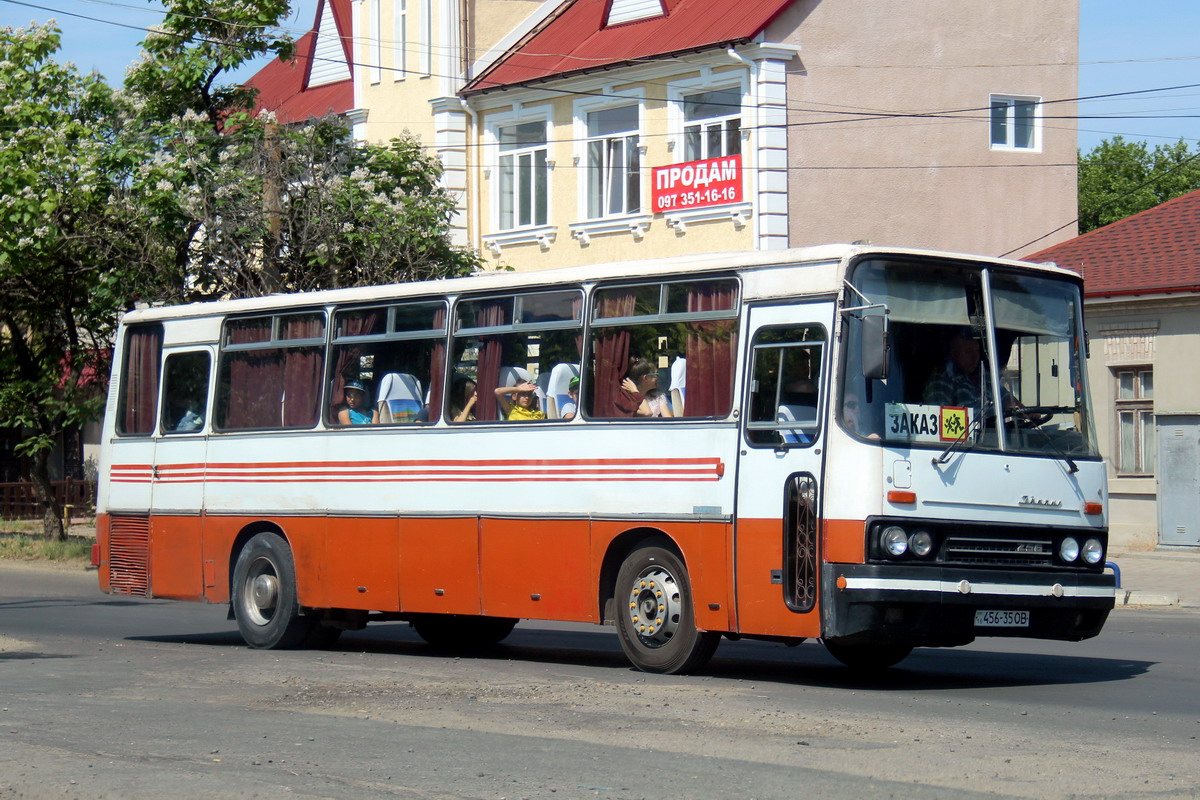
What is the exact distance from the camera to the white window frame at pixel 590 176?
32.2 meters

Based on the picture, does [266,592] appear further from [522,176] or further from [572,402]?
[522,176]

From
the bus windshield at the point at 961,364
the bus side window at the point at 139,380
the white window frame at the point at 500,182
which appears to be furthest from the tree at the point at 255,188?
the bus windshield at the point at 961,364

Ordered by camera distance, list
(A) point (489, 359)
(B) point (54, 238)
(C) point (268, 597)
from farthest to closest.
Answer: (B) point (54, 238), (C) point (268, 597), (A) point (489, 359)

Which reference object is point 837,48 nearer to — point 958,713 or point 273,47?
point 273,47

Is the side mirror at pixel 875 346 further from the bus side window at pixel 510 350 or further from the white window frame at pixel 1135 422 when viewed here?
the white window frame at pixel 1135 422

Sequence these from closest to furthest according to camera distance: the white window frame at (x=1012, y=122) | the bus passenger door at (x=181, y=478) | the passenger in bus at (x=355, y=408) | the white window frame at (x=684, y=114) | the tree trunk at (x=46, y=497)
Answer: the passenger in bus at (x=355, y=408) → the bus passenger door at (x=181, y=478) → the white window frame at (x=684, y=114) → the tree trunk at (x=46, y=497) → the white window frame at (x=1012, y=122)

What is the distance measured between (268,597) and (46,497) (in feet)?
56.4

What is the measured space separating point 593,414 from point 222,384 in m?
4.77

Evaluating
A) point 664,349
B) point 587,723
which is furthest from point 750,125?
point 587,723

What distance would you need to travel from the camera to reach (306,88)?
42.9 metres

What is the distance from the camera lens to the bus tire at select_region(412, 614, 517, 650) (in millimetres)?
15844

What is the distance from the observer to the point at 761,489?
468 inches

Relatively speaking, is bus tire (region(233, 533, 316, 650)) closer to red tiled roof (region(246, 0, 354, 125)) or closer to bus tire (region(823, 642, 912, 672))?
bus tire (region(823, 642, 912, 672))

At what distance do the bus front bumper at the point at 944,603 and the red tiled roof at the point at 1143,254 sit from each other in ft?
49.7
